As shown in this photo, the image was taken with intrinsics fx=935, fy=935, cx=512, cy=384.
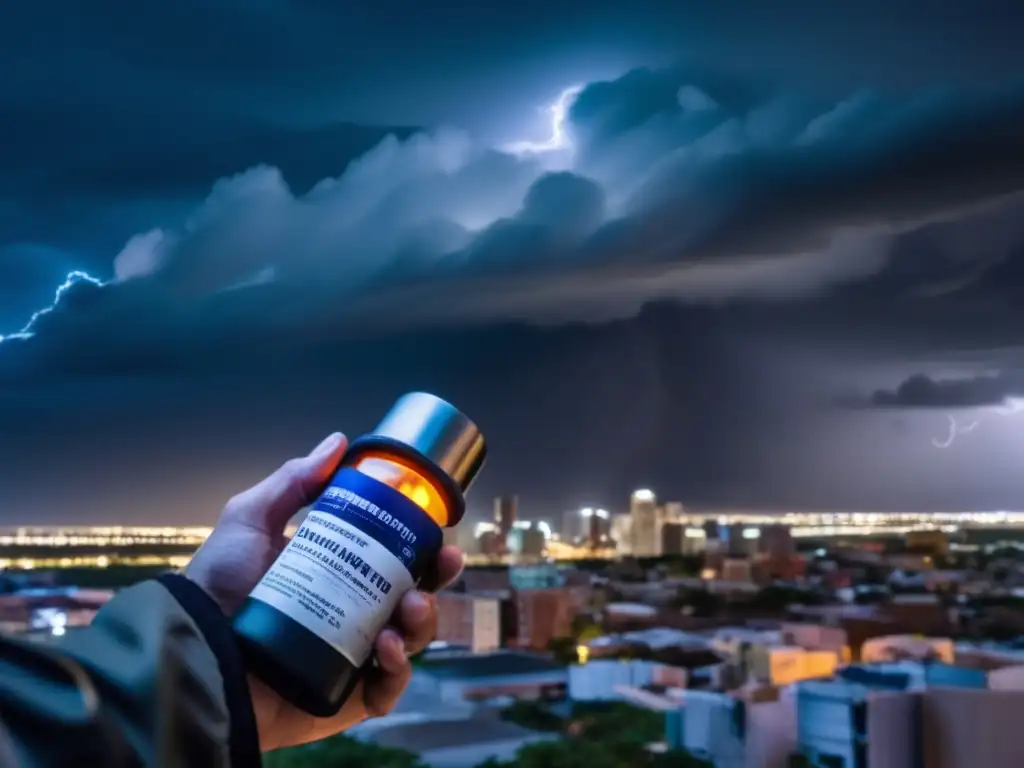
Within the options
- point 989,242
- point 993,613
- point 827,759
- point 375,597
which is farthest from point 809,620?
point 375,597

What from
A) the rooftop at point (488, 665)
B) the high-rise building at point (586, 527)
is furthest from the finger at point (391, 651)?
the high-rise building at point (586, 527)

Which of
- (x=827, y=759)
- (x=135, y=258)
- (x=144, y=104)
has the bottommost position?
(x=827, y=759)

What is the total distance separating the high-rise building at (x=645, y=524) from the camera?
2.49m

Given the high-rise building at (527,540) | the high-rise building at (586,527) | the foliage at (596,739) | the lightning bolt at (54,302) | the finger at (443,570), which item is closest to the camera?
the finger at (443,570)

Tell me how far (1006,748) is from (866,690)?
0.26m

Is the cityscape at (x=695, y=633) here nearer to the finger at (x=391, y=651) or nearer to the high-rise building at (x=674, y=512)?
the high-rise building at (x=674, y=512)

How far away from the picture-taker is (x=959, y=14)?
2156mm

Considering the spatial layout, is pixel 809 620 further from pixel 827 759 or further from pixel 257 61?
pixel 257 61

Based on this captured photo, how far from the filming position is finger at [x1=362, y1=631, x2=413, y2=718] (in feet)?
1.80

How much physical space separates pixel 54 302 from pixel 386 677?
1.82m

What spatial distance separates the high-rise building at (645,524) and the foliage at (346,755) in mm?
916

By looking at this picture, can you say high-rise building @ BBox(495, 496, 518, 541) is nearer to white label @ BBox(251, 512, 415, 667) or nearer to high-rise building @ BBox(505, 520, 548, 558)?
high-rise building @ BBox(505, 520, 548, 558)

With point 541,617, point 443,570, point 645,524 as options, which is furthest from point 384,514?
point 645,524

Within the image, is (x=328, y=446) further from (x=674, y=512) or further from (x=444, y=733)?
(x=674, y=512)
